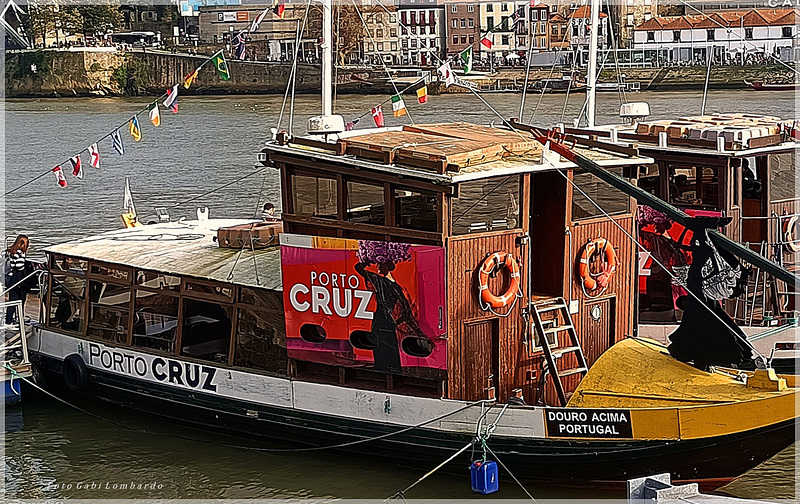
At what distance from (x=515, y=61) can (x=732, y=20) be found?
1690cm

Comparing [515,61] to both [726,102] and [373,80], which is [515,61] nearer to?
[373,80]

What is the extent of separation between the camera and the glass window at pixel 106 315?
18.0m

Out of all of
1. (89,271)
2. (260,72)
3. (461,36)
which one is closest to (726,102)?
(260,72)

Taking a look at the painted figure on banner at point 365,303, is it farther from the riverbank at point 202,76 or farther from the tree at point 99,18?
Answer: the tree at point 99,18

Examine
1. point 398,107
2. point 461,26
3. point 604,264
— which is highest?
point 461,26

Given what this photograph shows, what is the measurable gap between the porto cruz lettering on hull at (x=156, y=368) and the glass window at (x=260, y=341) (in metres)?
0.49

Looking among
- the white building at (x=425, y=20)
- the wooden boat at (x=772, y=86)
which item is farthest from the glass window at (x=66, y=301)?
the white building at (x=425, y=20)

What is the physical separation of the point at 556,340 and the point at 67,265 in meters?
8.23

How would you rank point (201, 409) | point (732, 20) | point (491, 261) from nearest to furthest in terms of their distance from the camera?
point (491, 261) < point (201, 409) < point (732, 20)

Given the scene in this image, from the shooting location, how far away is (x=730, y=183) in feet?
61.1

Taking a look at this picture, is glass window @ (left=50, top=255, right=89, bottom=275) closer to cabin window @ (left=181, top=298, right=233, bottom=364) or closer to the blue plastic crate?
cabin window @ (left=181, top=298, right=233, bottom=364)

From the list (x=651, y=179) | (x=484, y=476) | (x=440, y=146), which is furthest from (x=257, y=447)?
(x=651, y=179)

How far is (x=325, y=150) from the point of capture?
1516 cm

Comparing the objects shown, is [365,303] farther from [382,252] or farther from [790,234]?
[790,234]
